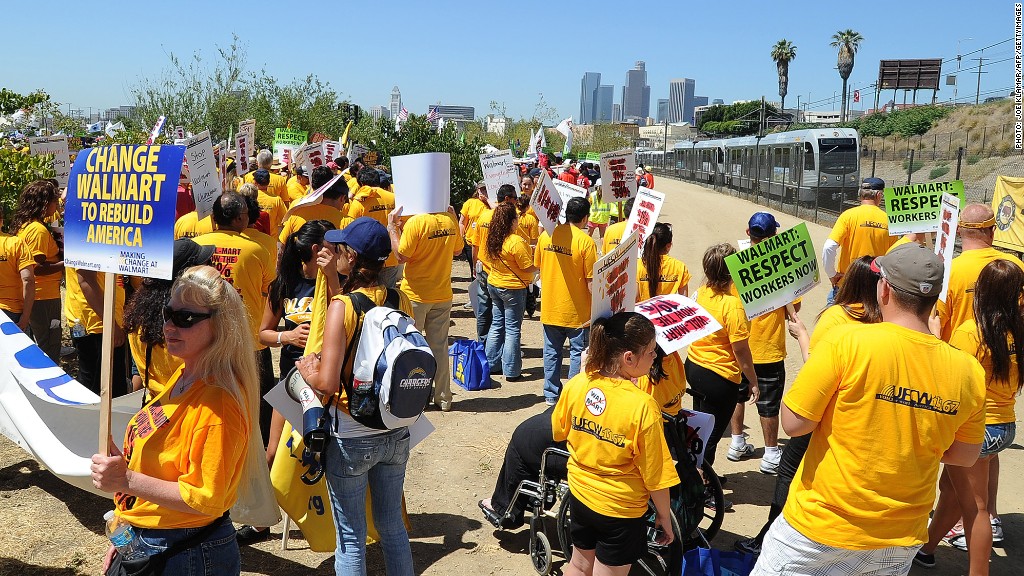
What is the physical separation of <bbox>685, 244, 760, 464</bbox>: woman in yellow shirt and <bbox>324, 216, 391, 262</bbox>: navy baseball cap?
2431mm

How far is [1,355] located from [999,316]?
550cm

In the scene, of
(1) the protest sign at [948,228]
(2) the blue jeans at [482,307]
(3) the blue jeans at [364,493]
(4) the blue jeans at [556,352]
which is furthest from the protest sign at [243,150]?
(1) the protest sign at [948,228]

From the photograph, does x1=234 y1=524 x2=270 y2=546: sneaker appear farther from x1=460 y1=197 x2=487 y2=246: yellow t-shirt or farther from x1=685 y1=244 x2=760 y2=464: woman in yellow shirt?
x1=460 y1=197 x2=487 y2=246: yellow t-shirt

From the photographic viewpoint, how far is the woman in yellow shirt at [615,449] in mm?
3398

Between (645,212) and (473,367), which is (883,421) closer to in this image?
(645,212)

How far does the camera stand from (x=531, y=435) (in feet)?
15.5

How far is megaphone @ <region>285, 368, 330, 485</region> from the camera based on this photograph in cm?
357

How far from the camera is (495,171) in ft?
34.2

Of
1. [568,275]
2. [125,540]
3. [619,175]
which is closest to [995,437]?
[568,275]

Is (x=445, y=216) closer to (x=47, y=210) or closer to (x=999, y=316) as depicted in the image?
(x=47, y=210)

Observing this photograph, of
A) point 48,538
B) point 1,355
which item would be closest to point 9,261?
point 1,355

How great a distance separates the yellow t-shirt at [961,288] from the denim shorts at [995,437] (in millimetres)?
973

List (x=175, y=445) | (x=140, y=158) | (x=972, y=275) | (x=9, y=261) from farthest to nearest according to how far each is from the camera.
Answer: (x=9, y=261) < (x=972, y=275) < (x=140, y=158) < (x=175, y=445)

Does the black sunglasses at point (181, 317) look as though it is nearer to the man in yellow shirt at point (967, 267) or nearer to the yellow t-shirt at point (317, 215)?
the man in yellow shirt at point (967, 267)
